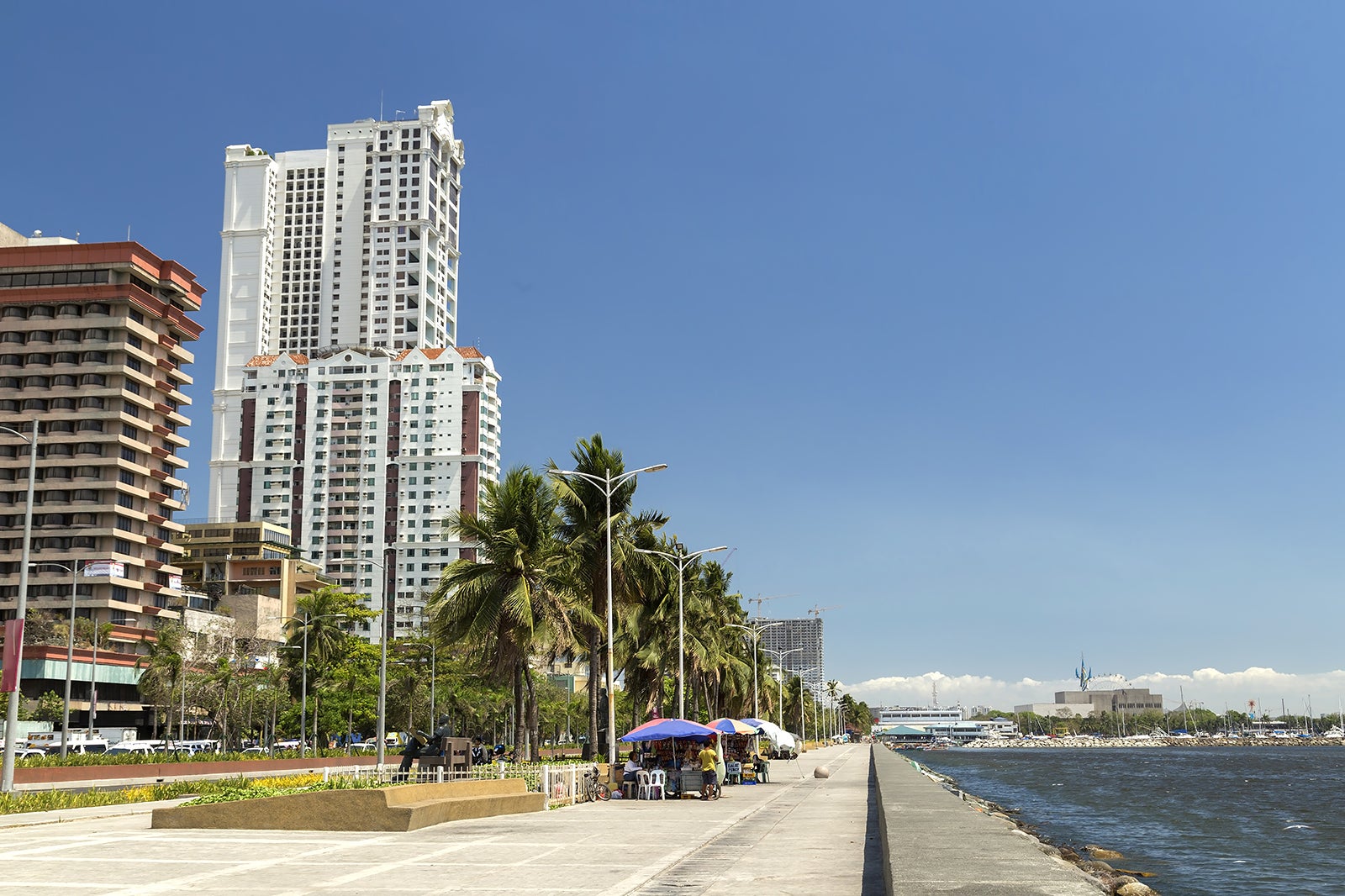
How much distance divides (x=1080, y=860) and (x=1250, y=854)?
11063 millimetres

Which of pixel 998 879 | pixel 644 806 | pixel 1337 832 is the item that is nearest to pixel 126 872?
pixel 998 879

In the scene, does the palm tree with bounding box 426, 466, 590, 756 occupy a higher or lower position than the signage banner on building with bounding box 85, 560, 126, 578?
lower

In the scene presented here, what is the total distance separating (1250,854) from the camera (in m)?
35.1

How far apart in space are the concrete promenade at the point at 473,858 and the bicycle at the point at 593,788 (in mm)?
5986

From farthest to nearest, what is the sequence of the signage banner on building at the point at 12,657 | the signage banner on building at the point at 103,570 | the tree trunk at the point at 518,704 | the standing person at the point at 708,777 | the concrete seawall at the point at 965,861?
the signage banner on building at the point at 103,570
the tree trunk at the point at 518,704
the standing person at the point at 708,777
the signage banner on building at the point at 12,657
the concrete seawall at the point at 965,861

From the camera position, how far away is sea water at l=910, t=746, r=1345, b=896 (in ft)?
96.5

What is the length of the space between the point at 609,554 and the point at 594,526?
5862mm

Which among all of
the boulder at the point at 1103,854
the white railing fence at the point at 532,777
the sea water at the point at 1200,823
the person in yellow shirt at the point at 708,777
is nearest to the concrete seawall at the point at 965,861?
the sea water at the point at 1200,823

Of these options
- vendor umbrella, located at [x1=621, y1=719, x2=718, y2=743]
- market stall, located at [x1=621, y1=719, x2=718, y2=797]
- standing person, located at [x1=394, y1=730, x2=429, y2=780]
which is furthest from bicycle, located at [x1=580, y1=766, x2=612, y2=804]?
standing person, located at [x1=394, y1=730, x2=429, y2=780]

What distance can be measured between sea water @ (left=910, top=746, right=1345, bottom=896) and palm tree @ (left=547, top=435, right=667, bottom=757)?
16.8 m

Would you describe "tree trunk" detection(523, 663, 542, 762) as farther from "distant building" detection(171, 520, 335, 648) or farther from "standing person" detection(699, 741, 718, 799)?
"distant building" detection(171, 520, 335, 648)

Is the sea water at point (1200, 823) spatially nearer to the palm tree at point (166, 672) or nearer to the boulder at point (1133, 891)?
the boulder at point (1133, 891)

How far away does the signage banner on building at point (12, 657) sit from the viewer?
27.5m

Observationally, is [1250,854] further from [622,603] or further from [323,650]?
[323,650]
